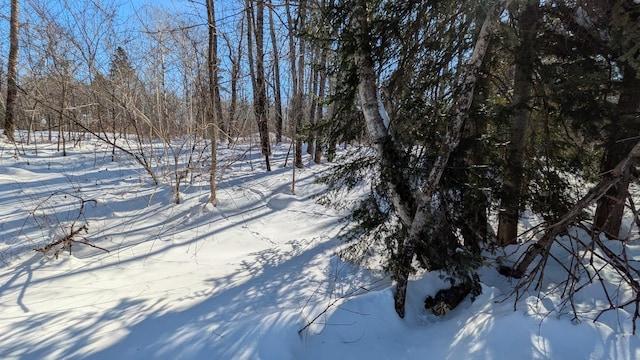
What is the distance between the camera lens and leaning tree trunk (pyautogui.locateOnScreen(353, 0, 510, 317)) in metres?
2.66

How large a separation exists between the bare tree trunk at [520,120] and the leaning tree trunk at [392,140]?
3.58 feet

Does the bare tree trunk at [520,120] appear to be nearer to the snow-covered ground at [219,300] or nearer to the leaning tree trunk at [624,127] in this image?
the leaning tree trunk at [624,127]

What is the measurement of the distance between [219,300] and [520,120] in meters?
4.12

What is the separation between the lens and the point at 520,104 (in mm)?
3584

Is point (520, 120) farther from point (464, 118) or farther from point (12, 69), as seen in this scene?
point (12, 69)

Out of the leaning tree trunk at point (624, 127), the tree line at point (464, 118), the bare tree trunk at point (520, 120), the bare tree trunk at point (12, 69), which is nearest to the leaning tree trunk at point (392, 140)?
the tree line at point (464, 118)

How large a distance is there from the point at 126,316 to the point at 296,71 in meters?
7.93

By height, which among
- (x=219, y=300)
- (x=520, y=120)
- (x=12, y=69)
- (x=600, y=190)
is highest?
(x=12, y=69)

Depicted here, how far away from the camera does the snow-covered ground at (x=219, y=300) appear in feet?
7.82

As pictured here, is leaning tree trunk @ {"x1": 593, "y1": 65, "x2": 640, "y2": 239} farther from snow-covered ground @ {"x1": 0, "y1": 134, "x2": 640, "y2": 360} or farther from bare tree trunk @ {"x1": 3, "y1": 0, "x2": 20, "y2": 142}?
bare tree trunk @ {"x1": 3, "y1": 0, "x2": 20, "y2": 142}

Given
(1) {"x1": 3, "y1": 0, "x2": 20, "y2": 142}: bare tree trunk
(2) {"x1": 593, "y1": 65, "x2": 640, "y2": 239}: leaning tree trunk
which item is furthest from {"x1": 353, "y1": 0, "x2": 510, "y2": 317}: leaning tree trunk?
(1) {"x1": 3, "y1": 0, "x2": 20, "y2": 142}: bare tree trunk

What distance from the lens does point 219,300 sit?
10.8 feet

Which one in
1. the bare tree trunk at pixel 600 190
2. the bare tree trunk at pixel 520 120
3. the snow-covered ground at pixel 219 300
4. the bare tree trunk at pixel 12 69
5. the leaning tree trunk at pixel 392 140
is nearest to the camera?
the bare tree trunk at pixel 600 190

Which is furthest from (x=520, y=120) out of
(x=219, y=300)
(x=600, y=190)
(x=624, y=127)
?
(x=219, y=300)
